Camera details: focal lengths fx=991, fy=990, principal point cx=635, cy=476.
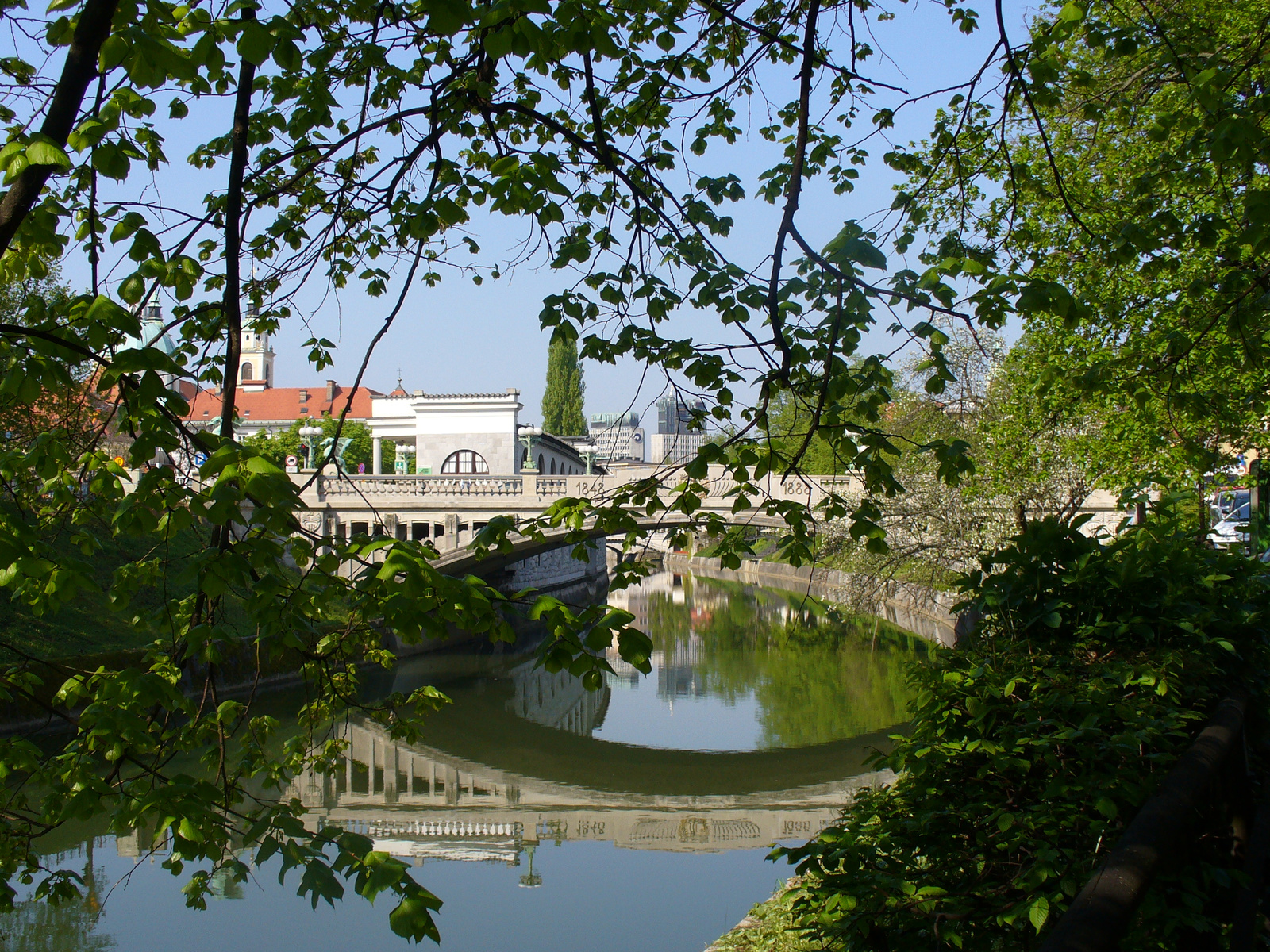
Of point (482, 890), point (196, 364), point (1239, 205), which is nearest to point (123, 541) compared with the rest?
point (482, 890)

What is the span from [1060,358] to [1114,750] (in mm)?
8720

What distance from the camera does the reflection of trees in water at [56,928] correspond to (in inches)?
294

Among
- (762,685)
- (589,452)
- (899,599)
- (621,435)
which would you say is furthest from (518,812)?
(899,599)

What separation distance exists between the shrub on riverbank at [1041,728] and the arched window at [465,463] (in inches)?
1021

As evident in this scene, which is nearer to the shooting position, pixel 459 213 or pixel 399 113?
pixel 459 213

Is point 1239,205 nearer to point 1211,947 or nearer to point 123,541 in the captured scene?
point 1211,947

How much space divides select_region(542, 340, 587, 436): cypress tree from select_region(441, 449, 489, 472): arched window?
18.1 m

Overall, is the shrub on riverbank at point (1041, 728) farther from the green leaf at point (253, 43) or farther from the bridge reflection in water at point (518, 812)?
the bridge reflection in water at point (518, 812)

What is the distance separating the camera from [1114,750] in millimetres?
2695

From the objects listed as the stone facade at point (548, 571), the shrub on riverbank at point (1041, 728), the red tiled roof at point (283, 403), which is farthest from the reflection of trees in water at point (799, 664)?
the red tiled roof at point (283, 403)

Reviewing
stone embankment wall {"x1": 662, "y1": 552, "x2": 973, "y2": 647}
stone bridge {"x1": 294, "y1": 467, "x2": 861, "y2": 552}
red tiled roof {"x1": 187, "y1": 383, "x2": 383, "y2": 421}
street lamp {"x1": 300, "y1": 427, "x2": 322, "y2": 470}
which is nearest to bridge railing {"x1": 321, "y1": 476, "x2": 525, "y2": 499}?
stone bridge {"x1": 294, "y1": 467, "x2": 861, "y2": 552}

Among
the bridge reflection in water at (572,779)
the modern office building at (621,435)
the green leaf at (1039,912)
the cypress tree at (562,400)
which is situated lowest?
the bridge reflection in water at (572,779)

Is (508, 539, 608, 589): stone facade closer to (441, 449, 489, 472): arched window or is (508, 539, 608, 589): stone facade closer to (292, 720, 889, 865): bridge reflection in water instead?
(441, 449, 489, 472): arched window

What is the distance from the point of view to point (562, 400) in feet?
156
